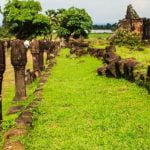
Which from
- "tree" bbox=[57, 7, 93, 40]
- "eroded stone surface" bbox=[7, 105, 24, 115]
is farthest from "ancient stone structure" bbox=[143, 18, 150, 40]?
"tree" bbox=[57, 7, 93, 40]

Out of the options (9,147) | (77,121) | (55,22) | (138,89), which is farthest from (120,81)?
(55,22)

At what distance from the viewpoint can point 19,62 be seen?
13383 mm

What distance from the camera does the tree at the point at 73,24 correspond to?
66.9 m

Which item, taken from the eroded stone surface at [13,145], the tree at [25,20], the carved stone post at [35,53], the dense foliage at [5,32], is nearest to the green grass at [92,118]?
the eroded stone surface at [13,145]

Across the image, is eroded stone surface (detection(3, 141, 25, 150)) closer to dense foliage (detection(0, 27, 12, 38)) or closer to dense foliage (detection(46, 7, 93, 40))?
dense foliage (detection(46, 7, 93, 40))

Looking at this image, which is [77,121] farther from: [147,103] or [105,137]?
[147,103]

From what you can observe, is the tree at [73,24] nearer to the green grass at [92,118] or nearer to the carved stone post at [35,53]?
the carved stone post at [35,53]

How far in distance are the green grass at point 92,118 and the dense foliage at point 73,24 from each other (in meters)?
53.3

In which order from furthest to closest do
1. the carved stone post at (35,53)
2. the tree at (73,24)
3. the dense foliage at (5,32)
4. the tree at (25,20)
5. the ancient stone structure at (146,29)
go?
the dense foliage at (5,32)
the tree at (25,20)
the tree at (73,24)
the ancient stone structure at (146,29)
the carved stone post at (35,53)

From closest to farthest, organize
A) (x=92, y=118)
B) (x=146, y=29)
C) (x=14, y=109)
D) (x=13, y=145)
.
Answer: (x=13, y=145) < (x=92, y=118) < (x=14, y=109) < (x=146, y=29)

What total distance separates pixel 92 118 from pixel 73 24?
58.7 metres

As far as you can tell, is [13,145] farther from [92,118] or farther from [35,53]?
[35,53]

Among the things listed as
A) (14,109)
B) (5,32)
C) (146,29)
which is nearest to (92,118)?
(14,109)

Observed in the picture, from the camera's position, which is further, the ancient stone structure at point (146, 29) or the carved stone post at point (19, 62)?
the ancient stone structure at point (146, 29)
